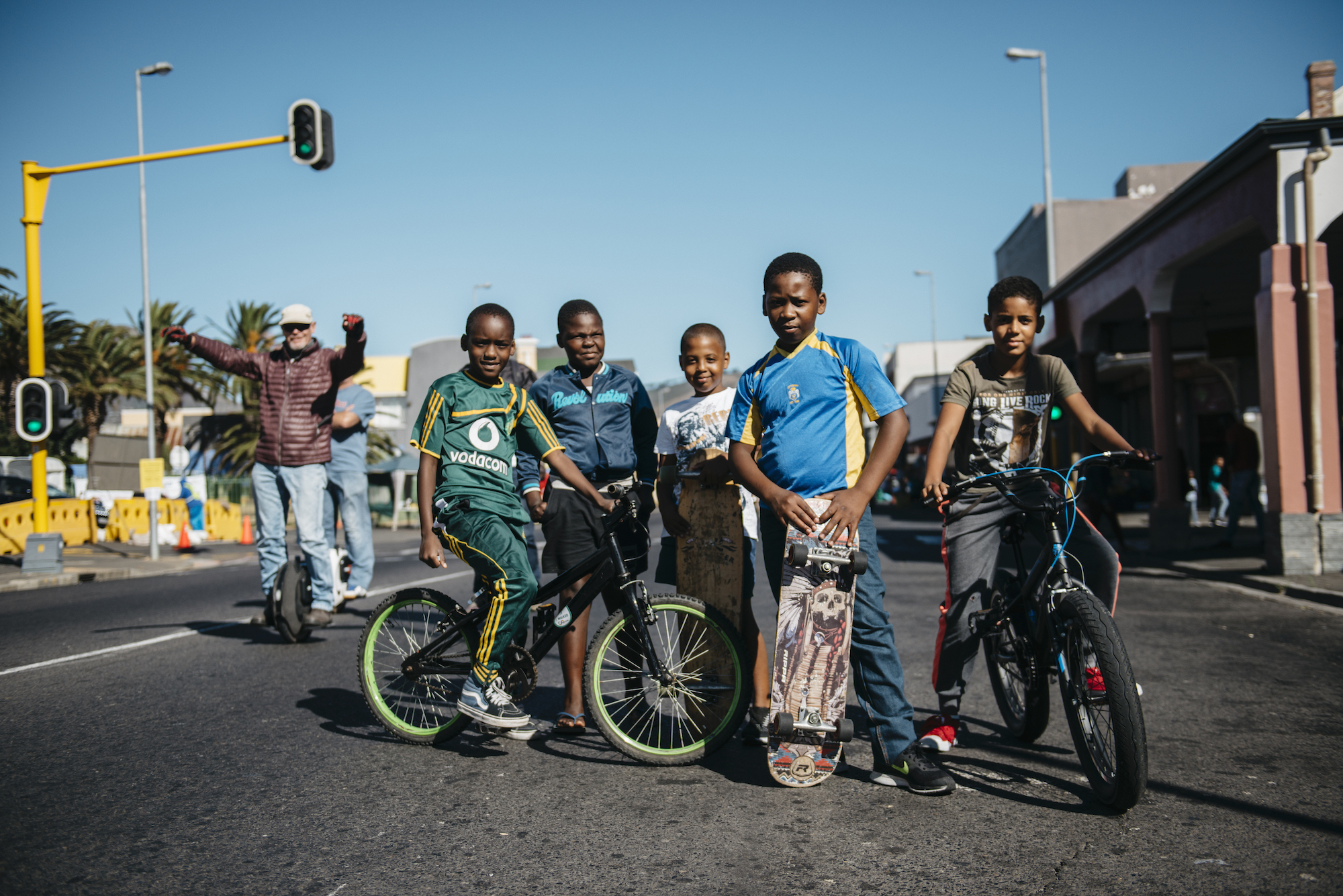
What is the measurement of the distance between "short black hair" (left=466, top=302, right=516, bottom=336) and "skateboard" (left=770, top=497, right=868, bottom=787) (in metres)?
1.73

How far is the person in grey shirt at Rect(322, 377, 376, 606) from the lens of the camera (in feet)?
26.3

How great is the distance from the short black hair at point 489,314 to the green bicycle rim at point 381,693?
4.02ft

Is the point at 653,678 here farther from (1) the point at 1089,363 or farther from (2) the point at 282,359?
(1) the point at 1089,363

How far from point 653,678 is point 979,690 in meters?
2.33

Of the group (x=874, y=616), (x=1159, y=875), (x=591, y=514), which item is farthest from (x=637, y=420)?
(x=1159, y=875)

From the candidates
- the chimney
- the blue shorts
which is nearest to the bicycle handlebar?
the blue shorts

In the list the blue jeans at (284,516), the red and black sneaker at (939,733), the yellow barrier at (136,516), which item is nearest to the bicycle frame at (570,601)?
the red and black sneaker at (939,733)

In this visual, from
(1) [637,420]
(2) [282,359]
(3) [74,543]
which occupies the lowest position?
(3) [74,543]

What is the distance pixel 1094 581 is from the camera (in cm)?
391

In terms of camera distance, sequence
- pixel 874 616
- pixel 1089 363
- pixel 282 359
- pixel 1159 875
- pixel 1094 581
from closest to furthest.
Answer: pixel 1159 875 < pixel 874 616 < pixel 1094 581 < pixel 282 359 < pixel 1089 363

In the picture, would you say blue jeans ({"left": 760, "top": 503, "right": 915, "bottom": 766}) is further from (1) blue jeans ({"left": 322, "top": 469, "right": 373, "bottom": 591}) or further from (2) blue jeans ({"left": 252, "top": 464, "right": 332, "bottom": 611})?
(1) blue jeans ({"left": 322, "top": 469, "right": 373, "bottom": 591})

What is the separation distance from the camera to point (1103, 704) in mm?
3328

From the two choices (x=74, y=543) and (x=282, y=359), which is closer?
(x=282, y=359)

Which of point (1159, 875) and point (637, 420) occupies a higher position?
point (637, 420)
